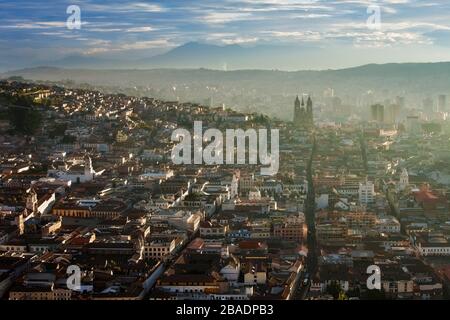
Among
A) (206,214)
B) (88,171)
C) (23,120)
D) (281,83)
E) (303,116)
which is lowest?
(206,214)

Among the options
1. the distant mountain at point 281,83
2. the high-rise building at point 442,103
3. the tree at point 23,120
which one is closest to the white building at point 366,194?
the tree at point 23,120

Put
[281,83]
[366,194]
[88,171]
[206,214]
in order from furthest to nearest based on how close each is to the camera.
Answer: [281,83], [88,171], [366,194], [206,214]

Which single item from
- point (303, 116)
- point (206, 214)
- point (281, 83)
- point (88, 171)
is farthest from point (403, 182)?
point (281, 83)

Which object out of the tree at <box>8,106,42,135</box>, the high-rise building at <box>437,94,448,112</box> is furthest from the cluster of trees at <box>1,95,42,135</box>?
the high-rise building at <box>437,94,448,112</box>

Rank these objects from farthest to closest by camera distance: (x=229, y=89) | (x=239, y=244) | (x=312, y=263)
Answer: (x=229, y=89) < (x=239, y=244) < (x=312, y=263)

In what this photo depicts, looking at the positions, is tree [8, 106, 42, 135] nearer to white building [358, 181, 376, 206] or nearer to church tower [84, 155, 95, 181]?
church tower [84, 155, 95, 181]

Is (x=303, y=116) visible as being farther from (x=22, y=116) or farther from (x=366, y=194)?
(x=366, y=194)

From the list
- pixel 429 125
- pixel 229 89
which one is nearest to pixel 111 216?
pixel 429 125
